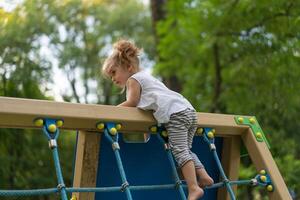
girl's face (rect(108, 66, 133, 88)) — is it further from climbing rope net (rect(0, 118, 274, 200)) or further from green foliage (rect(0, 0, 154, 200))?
green foliage (rect(0, 0, 154, 200))

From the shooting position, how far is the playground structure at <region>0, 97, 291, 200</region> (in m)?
2.31

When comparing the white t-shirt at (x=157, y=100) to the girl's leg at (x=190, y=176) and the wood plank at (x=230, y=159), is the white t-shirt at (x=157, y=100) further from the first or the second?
the wood plank at (x=230, y=159)

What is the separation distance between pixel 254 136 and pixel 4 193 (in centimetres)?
169

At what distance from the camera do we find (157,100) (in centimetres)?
265

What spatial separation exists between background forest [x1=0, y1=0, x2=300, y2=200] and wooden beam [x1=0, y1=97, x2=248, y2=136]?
1918 mm

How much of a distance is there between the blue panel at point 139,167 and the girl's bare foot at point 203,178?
35cm

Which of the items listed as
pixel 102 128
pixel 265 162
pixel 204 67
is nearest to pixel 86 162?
pixel 102 128

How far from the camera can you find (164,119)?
104 inches

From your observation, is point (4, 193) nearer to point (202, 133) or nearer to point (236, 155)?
point (202, 133)

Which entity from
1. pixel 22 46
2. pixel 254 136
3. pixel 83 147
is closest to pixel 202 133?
pixel 254 136

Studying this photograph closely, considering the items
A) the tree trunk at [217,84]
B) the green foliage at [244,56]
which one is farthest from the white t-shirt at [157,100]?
the tree trunk at [217,84]

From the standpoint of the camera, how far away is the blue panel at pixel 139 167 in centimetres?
283

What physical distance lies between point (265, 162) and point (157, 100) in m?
0.95

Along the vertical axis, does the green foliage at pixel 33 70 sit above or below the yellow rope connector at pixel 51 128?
above
